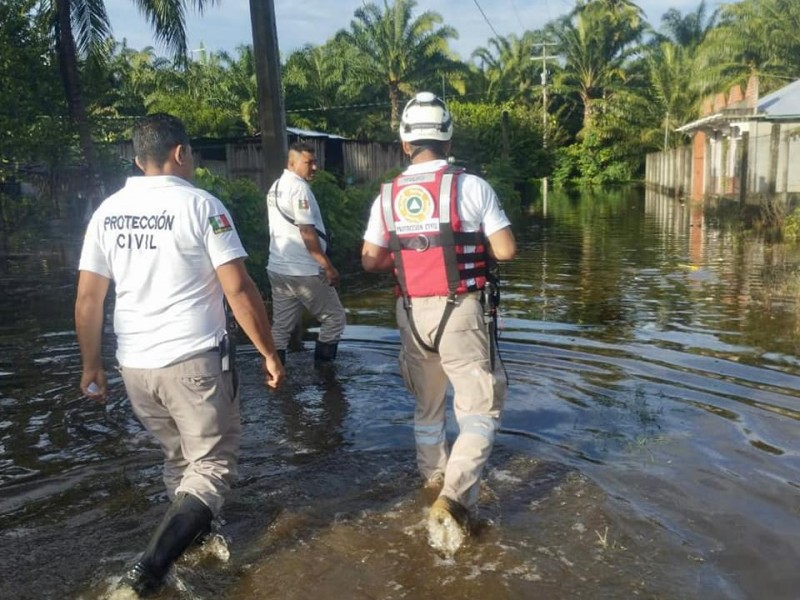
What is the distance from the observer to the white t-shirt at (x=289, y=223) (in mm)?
6430

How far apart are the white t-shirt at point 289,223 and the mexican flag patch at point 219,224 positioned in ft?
9.48

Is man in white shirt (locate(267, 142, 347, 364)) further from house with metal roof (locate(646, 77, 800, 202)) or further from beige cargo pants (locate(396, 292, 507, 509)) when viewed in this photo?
house with metal roof (locate(646, 77, 800, 202))

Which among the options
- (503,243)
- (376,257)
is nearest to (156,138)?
(376,257)

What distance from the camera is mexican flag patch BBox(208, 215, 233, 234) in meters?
3.47

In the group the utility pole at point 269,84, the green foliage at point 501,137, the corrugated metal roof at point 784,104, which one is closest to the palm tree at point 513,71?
the green foliage at point 501,137

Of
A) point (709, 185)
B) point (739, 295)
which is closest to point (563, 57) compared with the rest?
point (709, 185)

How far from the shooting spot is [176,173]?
3604 millimetres

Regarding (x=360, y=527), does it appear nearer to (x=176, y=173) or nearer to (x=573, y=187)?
(x=176, y=173)

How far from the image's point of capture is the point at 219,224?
3.49 metres

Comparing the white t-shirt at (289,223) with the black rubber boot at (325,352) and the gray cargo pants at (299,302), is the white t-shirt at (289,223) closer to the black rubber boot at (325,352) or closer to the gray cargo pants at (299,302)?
the gray cargo pants at (299,302)

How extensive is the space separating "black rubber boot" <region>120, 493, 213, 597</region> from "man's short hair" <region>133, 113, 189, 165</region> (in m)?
1.46

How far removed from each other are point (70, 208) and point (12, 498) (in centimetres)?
1847

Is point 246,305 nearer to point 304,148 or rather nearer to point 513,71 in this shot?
point 304,148

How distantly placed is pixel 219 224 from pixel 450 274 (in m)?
1.13
